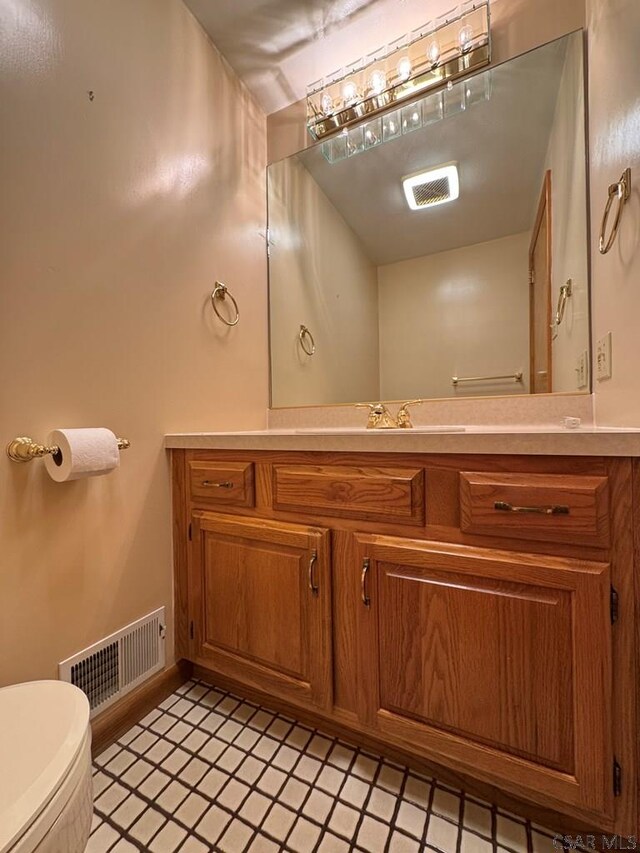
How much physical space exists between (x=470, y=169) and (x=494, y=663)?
1.71 m

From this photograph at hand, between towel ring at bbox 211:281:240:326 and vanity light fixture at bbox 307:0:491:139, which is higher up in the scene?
vanity light fixture at bbox 307:0:491:139

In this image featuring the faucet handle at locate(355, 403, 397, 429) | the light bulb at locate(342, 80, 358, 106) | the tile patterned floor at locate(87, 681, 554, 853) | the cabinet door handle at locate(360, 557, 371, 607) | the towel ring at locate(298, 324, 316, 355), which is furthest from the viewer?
the towel ring at locate(298, 324, 316, 355)

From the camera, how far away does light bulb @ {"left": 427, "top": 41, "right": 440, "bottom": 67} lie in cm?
144

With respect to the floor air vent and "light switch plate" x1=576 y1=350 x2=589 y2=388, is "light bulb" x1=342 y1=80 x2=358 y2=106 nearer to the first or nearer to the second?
"light switch plate" x1=576 y1=350 x2=589 y2=388

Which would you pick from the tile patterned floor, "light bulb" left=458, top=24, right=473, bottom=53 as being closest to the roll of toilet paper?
the tile patterned floor

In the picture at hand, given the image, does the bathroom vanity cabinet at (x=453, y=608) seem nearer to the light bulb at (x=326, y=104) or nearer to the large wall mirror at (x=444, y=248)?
the large wall mirror at (x=444, y=248)

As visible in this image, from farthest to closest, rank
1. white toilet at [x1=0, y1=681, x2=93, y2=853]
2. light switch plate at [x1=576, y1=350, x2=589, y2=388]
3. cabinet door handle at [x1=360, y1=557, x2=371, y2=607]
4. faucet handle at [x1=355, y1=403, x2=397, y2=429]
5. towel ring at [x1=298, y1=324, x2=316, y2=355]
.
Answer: towel ring at [x1=298, y1=324, x2=316, y2=355] → faucet handle at [x1=355, y1=403, x2=397, y2=429] → light switch plate at [x1=576, y1=350, x2=589, y2=388] → cabinet door handle at [x1=360, y1=557, x2=371, y2=607] → white toilet at [x1=0, y1=681, x2=93, y2=853]

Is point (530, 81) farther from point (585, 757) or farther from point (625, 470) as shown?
point (585, 757)

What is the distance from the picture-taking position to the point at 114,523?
114 cm

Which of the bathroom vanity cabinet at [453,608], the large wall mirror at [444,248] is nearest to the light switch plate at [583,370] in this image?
the large wall mirror at [444,248]

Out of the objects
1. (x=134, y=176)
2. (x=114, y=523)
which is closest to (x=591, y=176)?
(x=134, y=176)

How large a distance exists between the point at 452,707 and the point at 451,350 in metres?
1.20

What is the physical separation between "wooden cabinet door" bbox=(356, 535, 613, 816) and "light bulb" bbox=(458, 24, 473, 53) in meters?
1.84

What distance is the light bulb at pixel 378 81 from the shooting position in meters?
1.54
